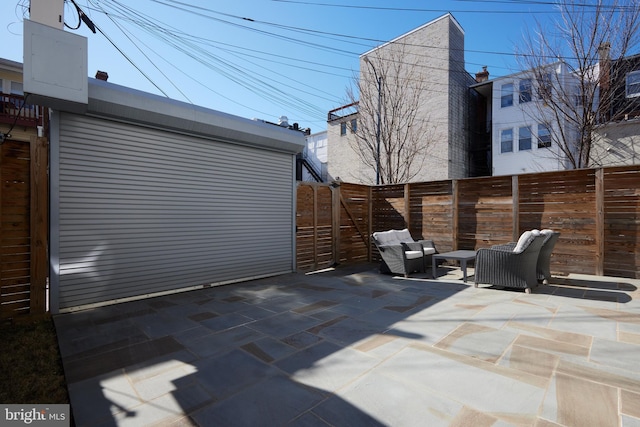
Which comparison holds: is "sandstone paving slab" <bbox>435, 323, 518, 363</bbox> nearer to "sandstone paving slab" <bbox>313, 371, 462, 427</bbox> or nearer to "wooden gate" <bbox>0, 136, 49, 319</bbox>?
"sandstone paving slab" <bbox>313, 371, 462, 427</bbox>

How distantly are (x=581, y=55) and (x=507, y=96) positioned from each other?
239 inches

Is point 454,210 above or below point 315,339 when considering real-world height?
above

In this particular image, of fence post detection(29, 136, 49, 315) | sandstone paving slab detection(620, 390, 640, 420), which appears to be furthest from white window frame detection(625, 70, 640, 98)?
fence post detection(29, 136, 49, 315)

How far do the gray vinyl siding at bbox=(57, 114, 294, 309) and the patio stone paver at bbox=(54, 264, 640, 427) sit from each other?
1.95ft

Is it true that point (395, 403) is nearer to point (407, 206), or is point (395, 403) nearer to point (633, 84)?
point (407, 206)

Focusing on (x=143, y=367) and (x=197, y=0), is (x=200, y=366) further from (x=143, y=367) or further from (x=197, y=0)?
(x=197, y=0)

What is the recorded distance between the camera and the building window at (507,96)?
532 inches

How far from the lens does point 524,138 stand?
13055 millimetres

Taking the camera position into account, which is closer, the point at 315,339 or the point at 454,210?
the point at 315,339

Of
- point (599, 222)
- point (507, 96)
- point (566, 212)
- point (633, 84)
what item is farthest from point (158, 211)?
point (507, 96)

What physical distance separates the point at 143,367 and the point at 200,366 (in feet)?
1.61

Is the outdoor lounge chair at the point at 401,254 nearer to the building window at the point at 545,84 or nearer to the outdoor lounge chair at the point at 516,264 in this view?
the outdoor lounge chair at the point at 516,264

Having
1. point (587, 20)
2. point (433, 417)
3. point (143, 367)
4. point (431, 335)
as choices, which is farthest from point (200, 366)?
point (587, 20)

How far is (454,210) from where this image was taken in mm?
7543
